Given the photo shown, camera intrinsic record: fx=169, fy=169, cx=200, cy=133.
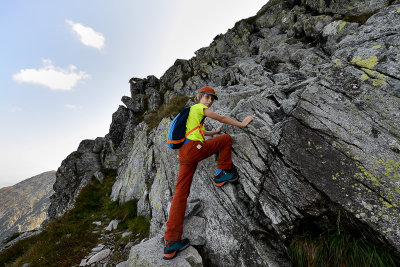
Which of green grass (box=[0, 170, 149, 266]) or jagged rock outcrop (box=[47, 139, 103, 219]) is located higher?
jagged rock outcrop (box=[47, 139, 103, 219])

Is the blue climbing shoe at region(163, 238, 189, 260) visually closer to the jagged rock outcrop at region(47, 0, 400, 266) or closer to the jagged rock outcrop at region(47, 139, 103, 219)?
the jagged rock outcrop at region(47, 0, 400, 266)

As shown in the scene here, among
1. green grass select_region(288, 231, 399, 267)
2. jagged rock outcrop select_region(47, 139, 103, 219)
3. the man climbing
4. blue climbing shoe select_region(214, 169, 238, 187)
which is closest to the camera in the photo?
green grass select_region(288, 231, 399, 267)

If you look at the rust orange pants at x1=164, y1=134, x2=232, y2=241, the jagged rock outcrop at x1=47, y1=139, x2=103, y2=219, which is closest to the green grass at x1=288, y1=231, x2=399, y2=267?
the rust orange pants at x1=164, y1=134, x2=232, y2=241

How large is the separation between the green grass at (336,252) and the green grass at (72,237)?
9073 millimetres

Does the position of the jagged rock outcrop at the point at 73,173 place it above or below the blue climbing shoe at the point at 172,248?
above

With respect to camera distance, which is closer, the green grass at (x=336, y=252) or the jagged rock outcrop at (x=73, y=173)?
the green grass at (x=336, y=252)

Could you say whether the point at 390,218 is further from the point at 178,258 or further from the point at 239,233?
the point at 178,258

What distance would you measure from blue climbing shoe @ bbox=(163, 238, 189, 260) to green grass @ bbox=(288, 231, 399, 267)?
3714 millimetres

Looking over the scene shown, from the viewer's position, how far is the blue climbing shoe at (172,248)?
18.3 feet

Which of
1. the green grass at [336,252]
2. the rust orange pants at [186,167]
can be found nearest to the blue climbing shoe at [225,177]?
the rust orange pants at [186,167]

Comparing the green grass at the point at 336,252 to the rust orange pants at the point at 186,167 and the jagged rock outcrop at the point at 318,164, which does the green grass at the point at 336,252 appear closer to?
the jagged rock outcrop at the point at 318,164

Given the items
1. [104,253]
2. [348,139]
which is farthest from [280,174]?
[104,253]

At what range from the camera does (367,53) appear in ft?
21.2

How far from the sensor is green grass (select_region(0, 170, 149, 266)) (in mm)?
10383
